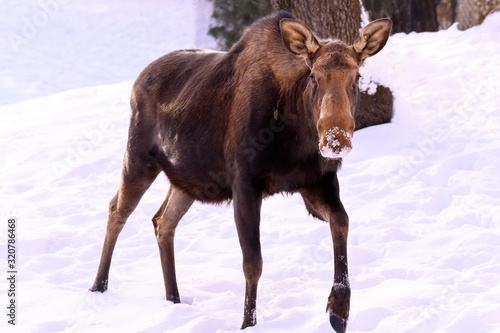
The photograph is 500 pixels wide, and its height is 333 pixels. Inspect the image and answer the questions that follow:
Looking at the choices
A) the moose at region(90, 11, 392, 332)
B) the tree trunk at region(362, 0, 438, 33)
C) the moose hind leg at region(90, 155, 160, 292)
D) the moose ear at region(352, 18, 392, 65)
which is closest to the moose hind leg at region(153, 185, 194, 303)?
the moose at region(90, 11, 392, 332)

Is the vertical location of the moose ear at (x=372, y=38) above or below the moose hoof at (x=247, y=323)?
above

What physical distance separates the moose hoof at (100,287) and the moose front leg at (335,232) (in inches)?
76.8

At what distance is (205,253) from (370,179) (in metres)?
2.36

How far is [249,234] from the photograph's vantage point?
448cm

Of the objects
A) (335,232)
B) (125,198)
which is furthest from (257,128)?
(125,198)

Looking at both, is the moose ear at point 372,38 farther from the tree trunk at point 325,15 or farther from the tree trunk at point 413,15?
the tree trunk at point 413,15

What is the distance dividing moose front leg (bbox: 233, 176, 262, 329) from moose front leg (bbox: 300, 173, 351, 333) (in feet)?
1.45

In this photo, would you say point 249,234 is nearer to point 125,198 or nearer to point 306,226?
point 125,198

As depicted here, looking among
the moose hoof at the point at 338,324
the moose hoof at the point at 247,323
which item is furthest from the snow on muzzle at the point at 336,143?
the moose hoof at the point at 247,323

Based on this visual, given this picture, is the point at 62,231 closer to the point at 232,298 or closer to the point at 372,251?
the point at 232,298

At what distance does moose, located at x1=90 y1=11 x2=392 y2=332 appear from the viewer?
4.18 meters

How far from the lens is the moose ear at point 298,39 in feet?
14.2

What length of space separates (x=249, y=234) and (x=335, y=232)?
59 centimetres

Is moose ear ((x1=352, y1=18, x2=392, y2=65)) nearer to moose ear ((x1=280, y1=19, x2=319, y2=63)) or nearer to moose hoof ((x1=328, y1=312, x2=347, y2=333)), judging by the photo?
moose ear ((x1=280, y1=19, x2=319, y2=63))
